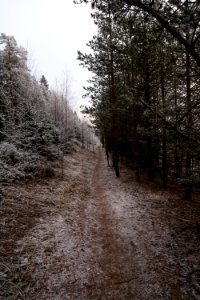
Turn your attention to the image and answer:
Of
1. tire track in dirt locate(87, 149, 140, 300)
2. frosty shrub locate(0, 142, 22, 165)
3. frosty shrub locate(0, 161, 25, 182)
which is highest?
frosty shrub locate(0, 142, 22, 165)

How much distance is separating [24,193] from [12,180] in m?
1.43

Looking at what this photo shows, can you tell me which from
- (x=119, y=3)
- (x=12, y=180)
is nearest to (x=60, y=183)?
(x=12, y=180)

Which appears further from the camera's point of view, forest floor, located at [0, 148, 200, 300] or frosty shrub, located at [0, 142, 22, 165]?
frosty shrub, located at [0, 142, 22, 165]

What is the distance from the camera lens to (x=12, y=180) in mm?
12000

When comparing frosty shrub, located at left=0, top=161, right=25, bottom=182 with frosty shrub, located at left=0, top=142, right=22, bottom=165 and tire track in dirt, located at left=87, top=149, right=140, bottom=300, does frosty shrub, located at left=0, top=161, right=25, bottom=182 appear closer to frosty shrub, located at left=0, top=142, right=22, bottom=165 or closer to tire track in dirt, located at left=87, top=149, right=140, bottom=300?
frosty shrub, located at left=0, top=142, right=22, bottom=165

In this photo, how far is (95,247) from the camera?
292 inches

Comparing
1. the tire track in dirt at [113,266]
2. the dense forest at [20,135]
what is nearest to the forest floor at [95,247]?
the tire track in dirt at [113,266]

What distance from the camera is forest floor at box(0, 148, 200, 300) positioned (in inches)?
213

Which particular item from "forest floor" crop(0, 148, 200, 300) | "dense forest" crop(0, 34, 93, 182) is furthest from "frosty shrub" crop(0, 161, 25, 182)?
"forest floor" crop(0, 148, 200, 300)

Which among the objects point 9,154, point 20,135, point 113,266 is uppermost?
point 20,135

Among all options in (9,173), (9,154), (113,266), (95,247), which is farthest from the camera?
(9,154)

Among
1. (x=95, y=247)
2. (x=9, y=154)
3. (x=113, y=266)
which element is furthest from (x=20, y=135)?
(x=113, y=266)

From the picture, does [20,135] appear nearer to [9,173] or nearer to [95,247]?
[9,173]

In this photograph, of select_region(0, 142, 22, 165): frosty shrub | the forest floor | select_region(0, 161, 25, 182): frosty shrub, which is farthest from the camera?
select_region(0, 142, 22, 165): frosty shrub
